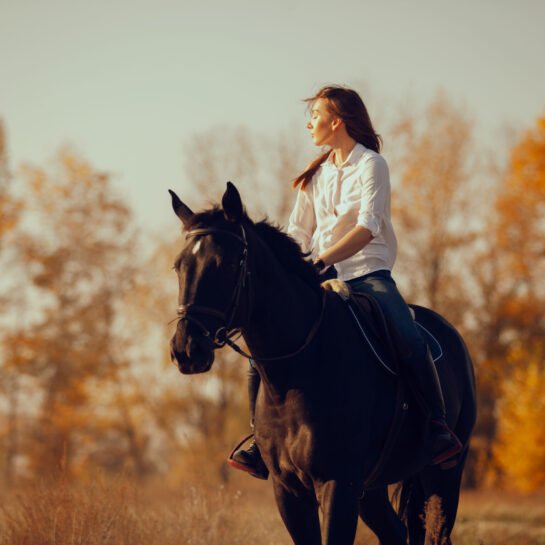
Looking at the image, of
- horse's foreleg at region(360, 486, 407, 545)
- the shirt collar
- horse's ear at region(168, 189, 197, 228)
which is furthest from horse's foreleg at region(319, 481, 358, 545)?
the shirt collar

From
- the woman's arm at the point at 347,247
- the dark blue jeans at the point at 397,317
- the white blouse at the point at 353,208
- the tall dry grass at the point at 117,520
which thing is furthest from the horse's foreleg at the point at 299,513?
the tall dry grass at the point at 117,520

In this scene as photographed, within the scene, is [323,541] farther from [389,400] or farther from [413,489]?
[413,489]

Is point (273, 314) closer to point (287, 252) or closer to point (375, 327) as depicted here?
point (287, 252)

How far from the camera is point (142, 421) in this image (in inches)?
1115

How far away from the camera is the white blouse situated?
19.3ft

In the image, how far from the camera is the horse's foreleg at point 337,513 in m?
5.12

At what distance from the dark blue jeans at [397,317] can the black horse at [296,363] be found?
0.66 feet

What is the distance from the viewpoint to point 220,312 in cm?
474

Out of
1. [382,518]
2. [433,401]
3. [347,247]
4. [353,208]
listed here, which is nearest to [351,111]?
[353,208]

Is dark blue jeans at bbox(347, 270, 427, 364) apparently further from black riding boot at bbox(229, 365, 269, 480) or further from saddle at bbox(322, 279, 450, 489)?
black riding boot at bbox(229, 365, 269, 480)

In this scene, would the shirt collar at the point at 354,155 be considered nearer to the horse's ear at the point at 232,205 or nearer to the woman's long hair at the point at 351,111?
the woman's long hair at the point at 351,111

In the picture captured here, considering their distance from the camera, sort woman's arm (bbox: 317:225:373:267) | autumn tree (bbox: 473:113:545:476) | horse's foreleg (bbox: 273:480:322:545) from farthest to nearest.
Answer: autumn tree (bbox: 473:113:545:476), woman's arm (bbox: 317:225:373:267), horse's foreleg (bbox: 273:480:322:545)

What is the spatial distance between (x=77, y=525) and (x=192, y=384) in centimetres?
2217

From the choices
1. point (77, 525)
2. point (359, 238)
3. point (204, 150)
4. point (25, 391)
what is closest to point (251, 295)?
point (359, 238)
